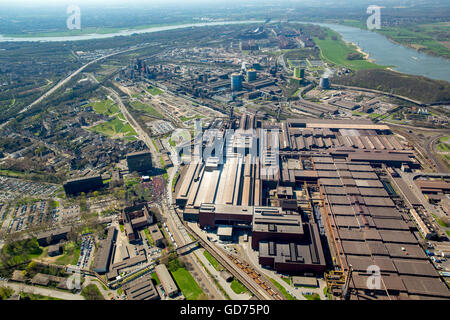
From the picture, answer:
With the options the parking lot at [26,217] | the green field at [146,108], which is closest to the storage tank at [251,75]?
the green field at [146,108]

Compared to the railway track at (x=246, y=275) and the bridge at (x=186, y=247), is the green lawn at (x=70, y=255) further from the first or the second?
the railway track at (x=246, y=275)

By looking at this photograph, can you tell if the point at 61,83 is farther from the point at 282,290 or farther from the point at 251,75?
the point at 282,290

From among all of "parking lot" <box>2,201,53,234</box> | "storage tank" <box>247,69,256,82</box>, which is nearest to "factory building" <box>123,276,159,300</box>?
"parking lot" <box>2,201,53,234</box>

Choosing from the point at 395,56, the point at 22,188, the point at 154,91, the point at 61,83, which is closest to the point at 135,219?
the point at 22,188

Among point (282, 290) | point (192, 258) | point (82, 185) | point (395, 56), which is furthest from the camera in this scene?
point (395, 56)
